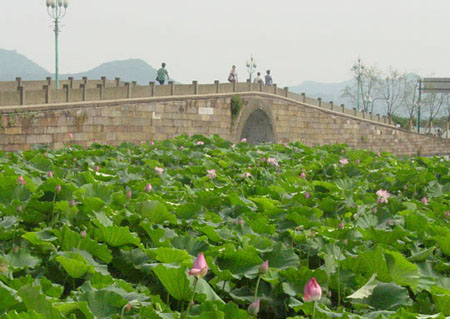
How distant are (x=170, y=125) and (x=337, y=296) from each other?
19735 mm

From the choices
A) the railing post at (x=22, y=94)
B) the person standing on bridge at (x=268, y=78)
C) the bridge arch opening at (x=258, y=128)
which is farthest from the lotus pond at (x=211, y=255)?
the person standing on bridge at (x=268, y=78)

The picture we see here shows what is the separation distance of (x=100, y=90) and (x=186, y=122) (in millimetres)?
4633

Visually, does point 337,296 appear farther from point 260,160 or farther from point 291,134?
point 291,134

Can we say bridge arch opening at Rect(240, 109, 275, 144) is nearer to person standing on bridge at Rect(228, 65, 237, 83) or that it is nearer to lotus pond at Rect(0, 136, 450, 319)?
person standing on bridge at Rect(228, 65, 237, 83)

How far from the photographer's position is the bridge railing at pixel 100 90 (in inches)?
610

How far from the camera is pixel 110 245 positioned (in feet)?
7.45

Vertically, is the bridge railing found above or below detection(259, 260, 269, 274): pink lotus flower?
above

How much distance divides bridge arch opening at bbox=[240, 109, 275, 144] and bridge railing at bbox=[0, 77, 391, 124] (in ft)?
3.69

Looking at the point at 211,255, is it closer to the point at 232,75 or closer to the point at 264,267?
the point at 264,267

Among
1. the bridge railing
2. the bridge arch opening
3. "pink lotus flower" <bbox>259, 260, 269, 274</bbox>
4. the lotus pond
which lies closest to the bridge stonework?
the bridge arch opening

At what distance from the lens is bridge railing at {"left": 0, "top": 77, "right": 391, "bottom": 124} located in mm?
15505

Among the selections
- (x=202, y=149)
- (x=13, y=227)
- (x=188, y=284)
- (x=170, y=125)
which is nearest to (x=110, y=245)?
(x=13, y=227)

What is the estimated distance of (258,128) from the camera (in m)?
28.2

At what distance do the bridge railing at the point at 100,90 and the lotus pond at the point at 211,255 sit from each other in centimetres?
1241
